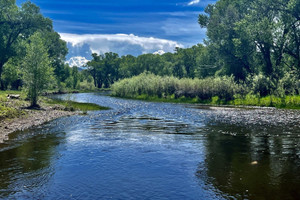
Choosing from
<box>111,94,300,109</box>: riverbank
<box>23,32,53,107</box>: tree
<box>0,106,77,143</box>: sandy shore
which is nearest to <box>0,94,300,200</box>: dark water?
<box>0,106,77,143</box>: sandy shore

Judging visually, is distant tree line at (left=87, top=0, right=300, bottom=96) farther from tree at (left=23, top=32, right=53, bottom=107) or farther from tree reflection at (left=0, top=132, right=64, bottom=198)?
tree reflection at (left=0, top=132, right=64, bottom=198)

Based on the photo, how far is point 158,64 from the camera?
15825 centimetres

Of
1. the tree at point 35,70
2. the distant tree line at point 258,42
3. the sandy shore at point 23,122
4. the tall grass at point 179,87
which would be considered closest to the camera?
the sandy shore at point 23,122

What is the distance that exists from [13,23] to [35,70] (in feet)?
152

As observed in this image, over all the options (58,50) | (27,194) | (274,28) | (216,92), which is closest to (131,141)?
(27,194)

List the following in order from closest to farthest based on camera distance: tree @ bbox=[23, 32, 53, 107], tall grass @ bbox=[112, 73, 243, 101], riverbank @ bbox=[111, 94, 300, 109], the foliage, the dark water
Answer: the dark water, tree @ bbox=[23, 32, 53, 107], riverbank @ bbox=[111, 94, 300, 109], the foliage, tall grass @ bbox=[112, 73, 243, 101]

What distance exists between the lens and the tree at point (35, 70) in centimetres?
4412

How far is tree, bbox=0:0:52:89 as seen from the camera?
3054 inches

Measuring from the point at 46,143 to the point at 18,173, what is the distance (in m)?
7.74

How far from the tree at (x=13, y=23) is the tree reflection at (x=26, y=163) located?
219 feet

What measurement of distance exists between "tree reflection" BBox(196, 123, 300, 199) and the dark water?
42mm

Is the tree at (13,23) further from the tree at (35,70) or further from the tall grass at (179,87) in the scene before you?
the tree at (35,70)

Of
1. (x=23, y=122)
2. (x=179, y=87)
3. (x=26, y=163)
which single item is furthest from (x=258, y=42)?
(x=26, y=163)

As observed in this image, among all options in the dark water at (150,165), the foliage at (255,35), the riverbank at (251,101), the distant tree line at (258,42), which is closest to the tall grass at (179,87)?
the riverbank at (251,101)
